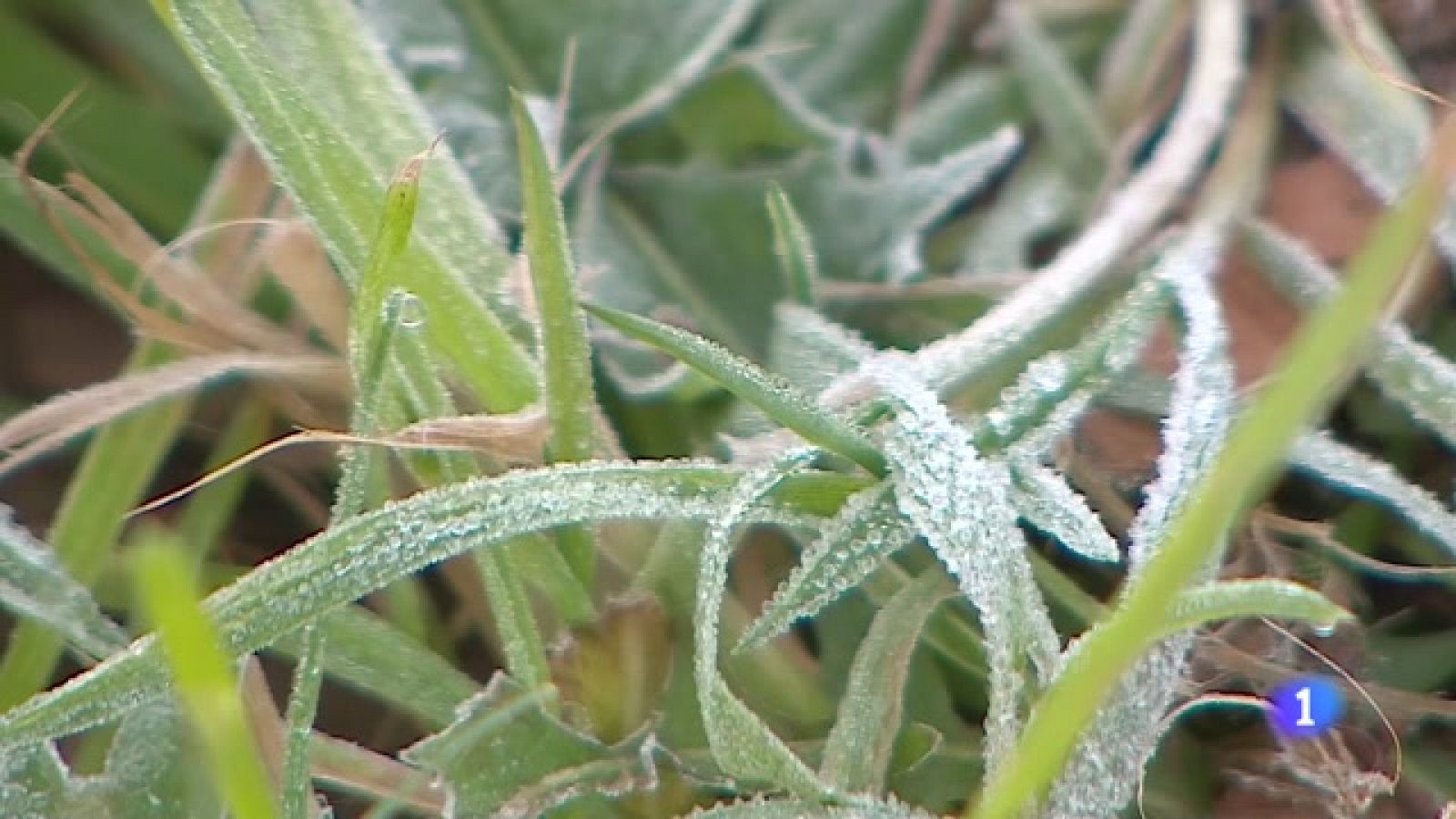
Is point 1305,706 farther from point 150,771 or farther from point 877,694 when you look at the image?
point 150,771

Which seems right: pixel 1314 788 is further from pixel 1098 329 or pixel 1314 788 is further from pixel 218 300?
pixel 218 300

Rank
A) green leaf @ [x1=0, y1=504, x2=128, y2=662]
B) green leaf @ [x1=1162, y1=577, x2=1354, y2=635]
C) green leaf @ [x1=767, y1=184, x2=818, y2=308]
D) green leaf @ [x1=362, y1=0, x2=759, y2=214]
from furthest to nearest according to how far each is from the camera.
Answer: green leaf @ [x1=362, y1=0, x2=759, y2=214] < green leaf @ [x1=767, y1=184, x2=818, y2=308] < green leaf @ [x1=0, y1=504, x2=128, y2=662] < green leaf @ [x1=1162, y1=577, x2=1354, y2=635]

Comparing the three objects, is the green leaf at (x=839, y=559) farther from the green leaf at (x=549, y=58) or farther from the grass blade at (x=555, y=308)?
the green leaf at (x=549, y=58)

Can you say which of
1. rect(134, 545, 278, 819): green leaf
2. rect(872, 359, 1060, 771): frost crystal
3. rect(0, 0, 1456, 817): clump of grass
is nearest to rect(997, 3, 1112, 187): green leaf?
rect(0, 0, 1456, 817): clump of grass

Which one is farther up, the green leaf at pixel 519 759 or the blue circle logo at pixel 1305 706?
the green leaf at pixel 519 759

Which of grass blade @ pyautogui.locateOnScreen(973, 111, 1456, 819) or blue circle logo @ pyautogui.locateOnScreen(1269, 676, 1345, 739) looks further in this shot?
blue circle logo @ pyautogui.locateOnScreen(1269, 676, 1345, 739)

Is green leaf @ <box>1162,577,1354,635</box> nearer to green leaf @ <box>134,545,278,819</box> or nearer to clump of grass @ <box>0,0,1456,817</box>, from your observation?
clump of grass @ <box>0,0,1456,817</box>

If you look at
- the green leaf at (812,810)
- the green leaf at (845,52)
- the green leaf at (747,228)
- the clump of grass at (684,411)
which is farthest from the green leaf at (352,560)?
the green leaf at (845,52)
